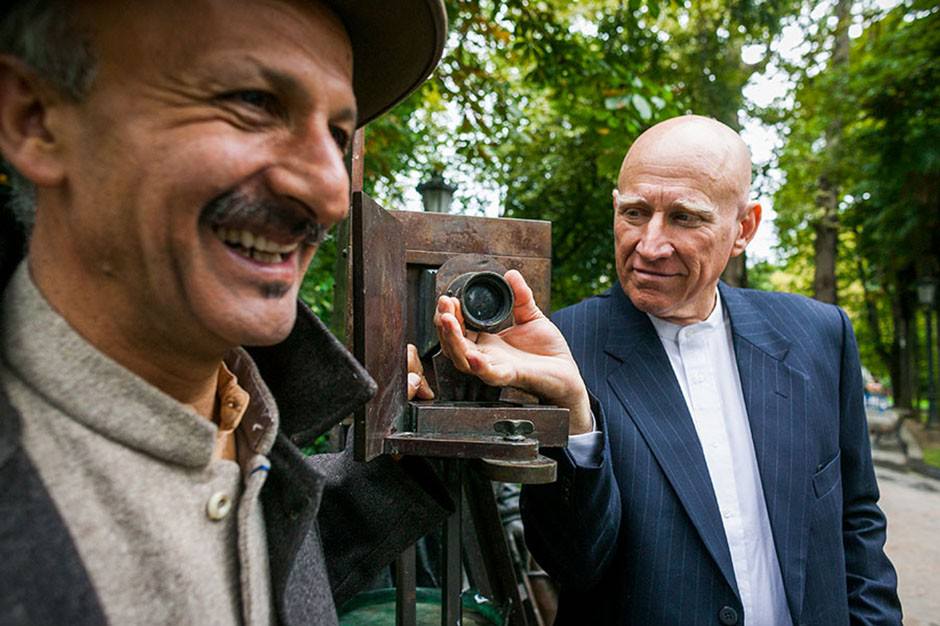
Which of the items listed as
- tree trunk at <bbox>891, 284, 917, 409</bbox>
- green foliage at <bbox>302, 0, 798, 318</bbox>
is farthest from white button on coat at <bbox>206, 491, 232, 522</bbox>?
tree trunk at <bbox>891, 284, 917, 409</bbox>

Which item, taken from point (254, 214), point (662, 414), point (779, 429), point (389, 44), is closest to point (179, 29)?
point (254, 214)

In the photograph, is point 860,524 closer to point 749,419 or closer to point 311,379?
point 749,419

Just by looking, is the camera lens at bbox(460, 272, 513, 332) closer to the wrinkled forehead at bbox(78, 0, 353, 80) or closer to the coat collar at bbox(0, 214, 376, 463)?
the coat collar at bbox(0, 214, 376, 463)

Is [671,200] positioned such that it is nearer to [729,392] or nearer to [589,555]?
[729,392]

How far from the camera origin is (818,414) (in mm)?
2020

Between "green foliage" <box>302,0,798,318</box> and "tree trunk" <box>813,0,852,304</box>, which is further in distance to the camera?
"tree trunk" <box>813,0,852,304</box>

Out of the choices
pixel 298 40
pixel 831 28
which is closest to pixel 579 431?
pixel 298 40

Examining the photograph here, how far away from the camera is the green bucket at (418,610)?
2.48 m

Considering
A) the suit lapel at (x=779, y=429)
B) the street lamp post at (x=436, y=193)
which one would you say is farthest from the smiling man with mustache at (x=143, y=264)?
the street lamp post at (x=436, y=193)

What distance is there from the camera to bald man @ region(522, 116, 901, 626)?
1773 mm

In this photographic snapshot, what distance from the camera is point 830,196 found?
12.7 metres

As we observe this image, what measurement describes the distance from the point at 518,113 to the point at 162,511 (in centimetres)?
489

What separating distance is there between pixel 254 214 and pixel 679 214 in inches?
59.5

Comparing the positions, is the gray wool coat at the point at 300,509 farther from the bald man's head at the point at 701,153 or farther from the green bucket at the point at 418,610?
the bald man's head at the point at 701,153
